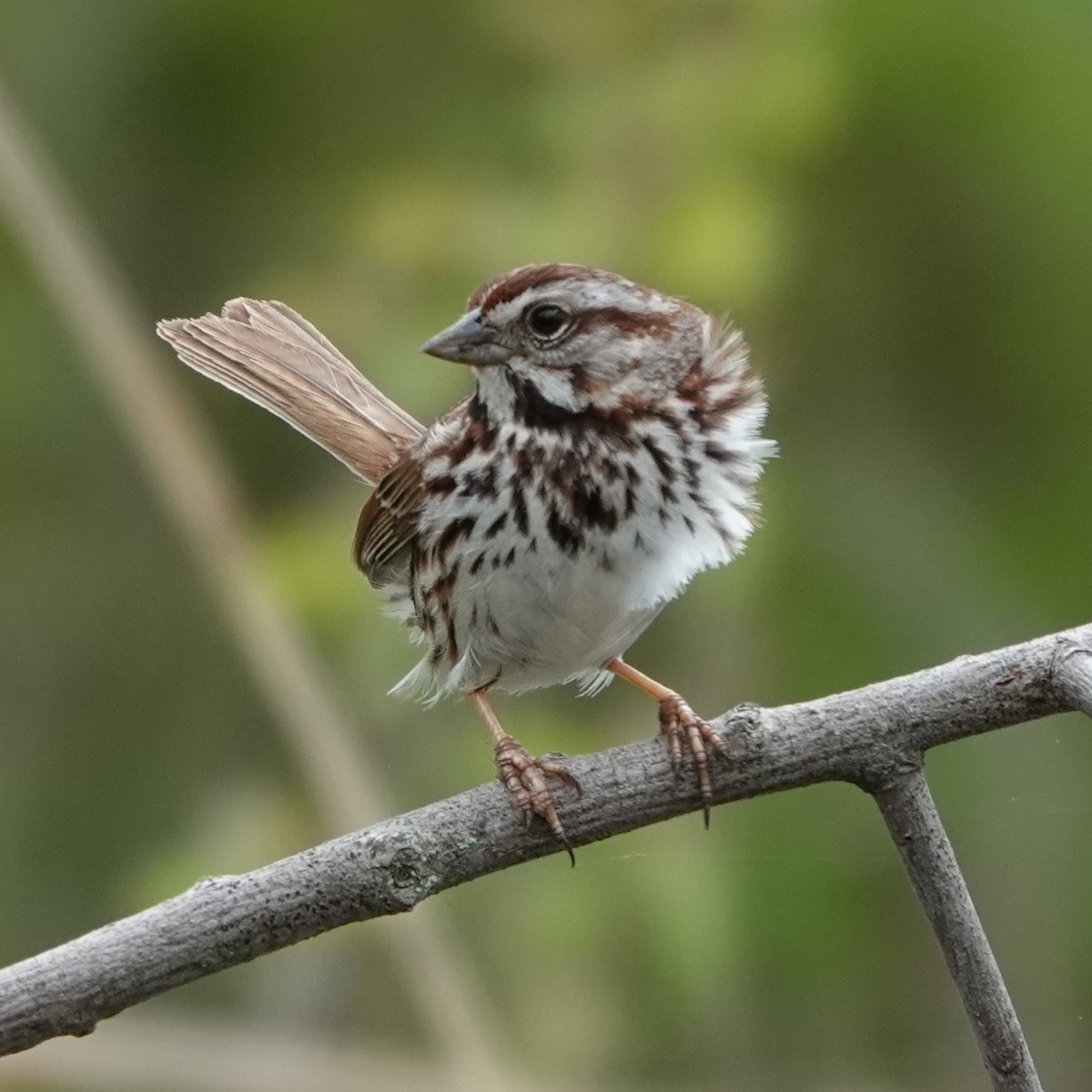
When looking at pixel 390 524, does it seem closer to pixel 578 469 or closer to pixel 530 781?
pixel 578 469

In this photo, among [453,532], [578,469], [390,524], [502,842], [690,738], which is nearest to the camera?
[502,842]

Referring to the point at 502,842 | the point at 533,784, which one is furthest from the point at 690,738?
the point at 502,842

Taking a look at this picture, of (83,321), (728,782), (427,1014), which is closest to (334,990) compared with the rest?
(427,1014)

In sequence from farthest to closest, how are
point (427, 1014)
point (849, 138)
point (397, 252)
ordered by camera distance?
point (849, 138)
point (397, 252)
point (427, 1014)

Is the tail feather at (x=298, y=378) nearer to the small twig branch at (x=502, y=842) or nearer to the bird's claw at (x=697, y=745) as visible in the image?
the bird's claw at (x=697, y=745)

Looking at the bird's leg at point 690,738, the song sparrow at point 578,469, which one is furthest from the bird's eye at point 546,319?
the bird's leg at point 690,738

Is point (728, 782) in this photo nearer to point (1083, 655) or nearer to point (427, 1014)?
point (1083, 655)
